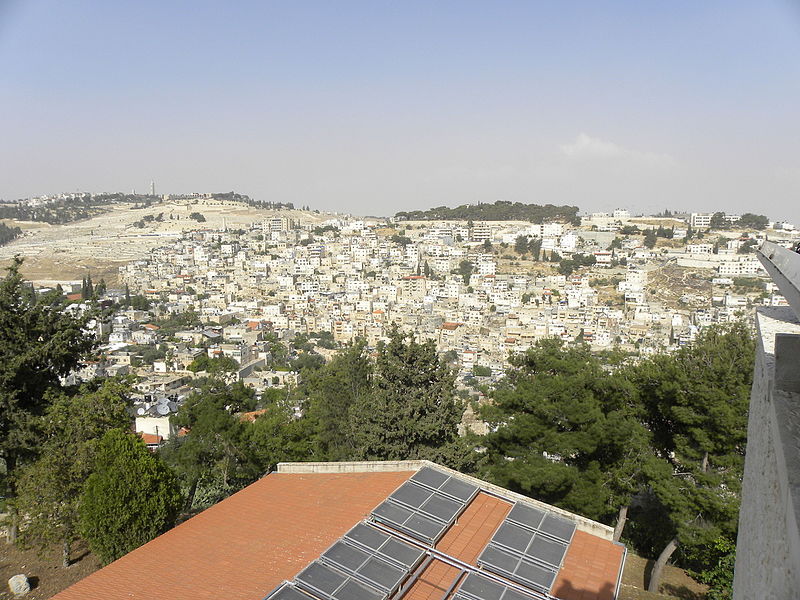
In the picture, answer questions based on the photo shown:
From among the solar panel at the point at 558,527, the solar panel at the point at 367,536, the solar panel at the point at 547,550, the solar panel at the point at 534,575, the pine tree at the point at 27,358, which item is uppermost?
the pine tree at the point at 27,358

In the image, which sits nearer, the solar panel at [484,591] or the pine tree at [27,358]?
the solar panel at [484,591]

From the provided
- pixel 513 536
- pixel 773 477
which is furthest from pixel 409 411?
pixel 773 477

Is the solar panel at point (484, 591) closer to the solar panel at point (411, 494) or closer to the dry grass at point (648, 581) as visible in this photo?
the solar panel at point (411, 494)

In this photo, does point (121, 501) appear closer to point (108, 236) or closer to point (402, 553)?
point (402, 553)

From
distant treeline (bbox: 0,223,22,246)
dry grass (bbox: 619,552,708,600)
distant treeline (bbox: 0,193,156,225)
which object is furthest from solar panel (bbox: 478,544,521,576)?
distant treeline (bbox: 0,193,156,225)

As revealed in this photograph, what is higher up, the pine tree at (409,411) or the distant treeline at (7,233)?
the pine tree at (409,411)

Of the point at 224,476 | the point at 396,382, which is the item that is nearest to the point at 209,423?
the point at 224,476

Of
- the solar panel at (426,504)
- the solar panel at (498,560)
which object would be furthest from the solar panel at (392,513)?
the solar panel at (498,560)
